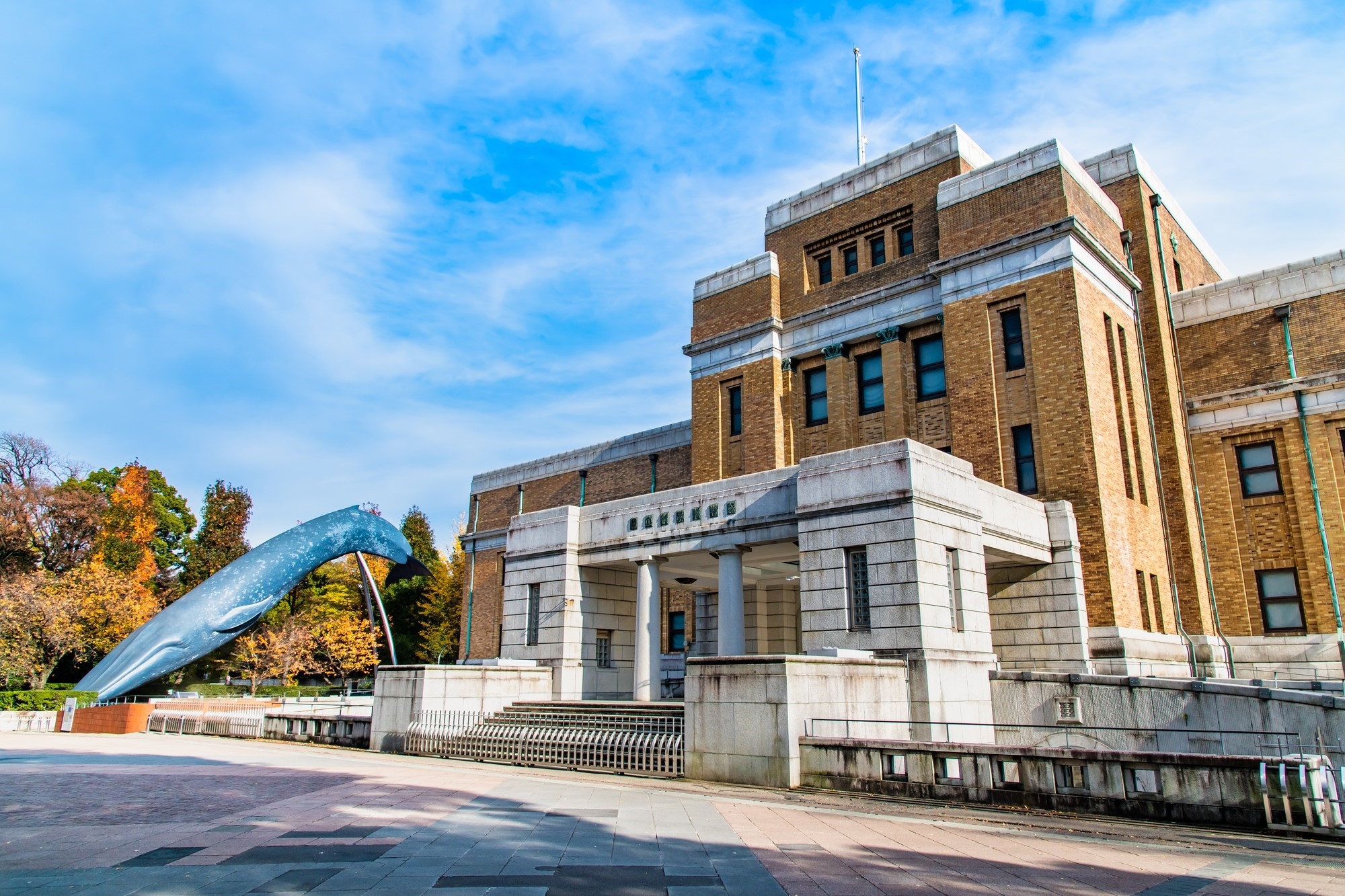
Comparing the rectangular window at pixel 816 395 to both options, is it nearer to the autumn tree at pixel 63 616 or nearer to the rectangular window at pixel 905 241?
the rectangular window at pixel 905 241

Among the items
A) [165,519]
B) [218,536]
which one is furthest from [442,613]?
[165,519]

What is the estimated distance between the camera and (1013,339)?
78.3ft

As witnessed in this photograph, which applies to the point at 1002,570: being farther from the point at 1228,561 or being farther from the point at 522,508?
the point at 522,508

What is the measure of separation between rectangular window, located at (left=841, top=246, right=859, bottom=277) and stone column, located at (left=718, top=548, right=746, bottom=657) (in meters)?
12.3

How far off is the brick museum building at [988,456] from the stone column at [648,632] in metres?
0.08

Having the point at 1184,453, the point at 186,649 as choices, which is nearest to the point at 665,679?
the point at 1184,453

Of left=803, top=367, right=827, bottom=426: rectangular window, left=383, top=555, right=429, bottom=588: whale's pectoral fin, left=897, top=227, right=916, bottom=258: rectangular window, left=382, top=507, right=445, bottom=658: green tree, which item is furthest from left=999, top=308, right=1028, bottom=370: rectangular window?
left=382, top=507, right=445, bottom=658: green tree

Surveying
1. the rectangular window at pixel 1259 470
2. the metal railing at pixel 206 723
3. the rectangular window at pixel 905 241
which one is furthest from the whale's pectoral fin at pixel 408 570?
the rectangular window at pixel 1259 470

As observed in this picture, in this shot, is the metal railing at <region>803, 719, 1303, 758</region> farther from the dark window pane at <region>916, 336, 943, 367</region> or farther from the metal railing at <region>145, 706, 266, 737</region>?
the metal railing at <region>145, 706, 266, 737</region>

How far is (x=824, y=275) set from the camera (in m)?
29.6

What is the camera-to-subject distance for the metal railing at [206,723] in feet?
83.2

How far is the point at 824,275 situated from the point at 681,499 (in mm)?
11611

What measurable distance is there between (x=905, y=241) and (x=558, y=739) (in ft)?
61.9

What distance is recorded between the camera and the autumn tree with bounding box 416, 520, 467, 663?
191 ft
